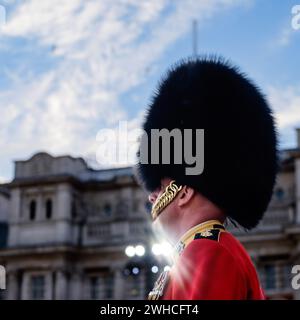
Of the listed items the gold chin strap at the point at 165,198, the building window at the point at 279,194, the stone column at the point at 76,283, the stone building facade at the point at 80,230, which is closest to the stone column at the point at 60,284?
the stone building facade at the point at 80,230

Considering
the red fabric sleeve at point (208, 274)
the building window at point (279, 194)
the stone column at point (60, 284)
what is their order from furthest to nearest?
the stone column at point (60, 284) < the building window at point (279, 194) < the red fabric sleeve at point (208, 274)

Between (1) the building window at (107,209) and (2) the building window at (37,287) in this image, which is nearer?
(2) the building window at (37,287)

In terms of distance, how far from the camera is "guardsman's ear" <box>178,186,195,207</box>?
123 inches

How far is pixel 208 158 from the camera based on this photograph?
323 cm

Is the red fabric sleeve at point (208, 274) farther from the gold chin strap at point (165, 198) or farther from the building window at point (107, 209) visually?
the building window at point (107, 209)

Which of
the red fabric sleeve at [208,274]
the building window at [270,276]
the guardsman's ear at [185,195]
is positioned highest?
the building window at [270,276]

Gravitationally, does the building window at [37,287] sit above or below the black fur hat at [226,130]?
above

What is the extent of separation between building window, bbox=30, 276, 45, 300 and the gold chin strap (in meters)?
20.3

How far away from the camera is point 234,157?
10.6 feet

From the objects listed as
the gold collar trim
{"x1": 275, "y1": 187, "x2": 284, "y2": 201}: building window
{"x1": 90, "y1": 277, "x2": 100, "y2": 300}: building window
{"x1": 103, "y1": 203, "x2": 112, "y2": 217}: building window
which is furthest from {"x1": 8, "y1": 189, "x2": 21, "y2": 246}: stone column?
the gold collar trim

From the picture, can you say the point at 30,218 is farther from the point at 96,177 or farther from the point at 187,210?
the point at 187,210

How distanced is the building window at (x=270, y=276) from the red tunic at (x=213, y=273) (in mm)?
18325

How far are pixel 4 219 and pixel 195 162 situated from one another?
22.2 metres

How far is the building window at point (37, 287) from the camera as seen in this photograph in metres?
23.0
